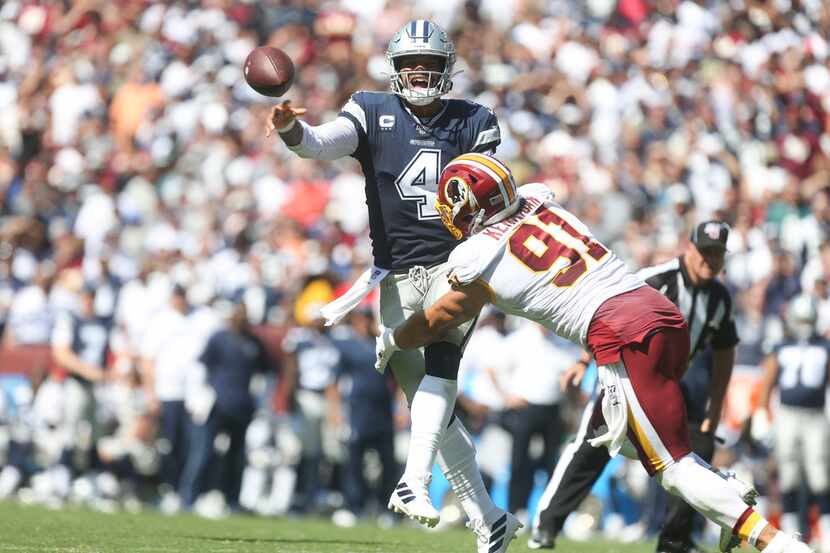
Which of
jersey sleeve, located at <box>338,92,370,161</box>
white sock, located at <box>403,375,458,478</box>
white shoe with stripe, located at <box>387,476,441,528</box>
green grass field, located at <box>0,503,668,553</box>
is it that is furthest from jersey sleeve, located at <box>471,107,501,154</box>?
green grass field, located at <box>0,503,668,553</box>

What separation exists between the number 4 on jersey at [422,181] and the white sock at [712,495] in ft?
5.75

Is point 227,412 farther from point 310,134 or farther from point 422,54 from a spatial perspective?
point 310,134

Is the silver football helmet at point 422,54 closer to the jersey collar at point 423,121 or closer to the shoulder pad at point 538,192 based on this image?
the jersey collar at point 423,121

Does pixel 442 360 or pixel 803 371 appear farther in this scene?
pixel 803 371

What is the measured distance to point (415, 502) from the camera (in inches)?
253

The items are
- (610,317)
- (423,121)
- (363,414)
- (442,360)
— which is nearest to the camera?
(610,317)

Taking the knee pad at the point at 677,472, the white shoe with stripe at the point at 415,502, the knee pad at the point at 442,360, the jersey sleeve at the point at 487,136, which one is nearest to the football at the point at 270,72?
the jersey sleeve at the point at 487,136

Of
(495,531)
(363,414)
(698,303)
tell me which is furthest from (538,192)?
(363,414)

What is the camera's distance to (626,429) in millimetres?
6199

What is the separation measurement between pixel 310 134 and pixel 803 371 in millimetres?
6473

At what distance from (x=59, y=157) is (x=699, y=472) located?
1377 centimetres

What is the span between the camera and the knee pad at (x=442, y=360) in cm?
682

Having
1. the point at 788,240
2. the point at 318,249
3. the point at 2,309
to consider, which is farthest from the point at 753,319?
the point at 2,309

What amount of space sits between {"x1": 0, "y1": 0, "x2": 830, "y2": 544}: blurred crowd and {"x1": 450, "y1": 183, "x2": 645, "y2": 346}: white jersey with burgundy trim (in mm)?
6717
